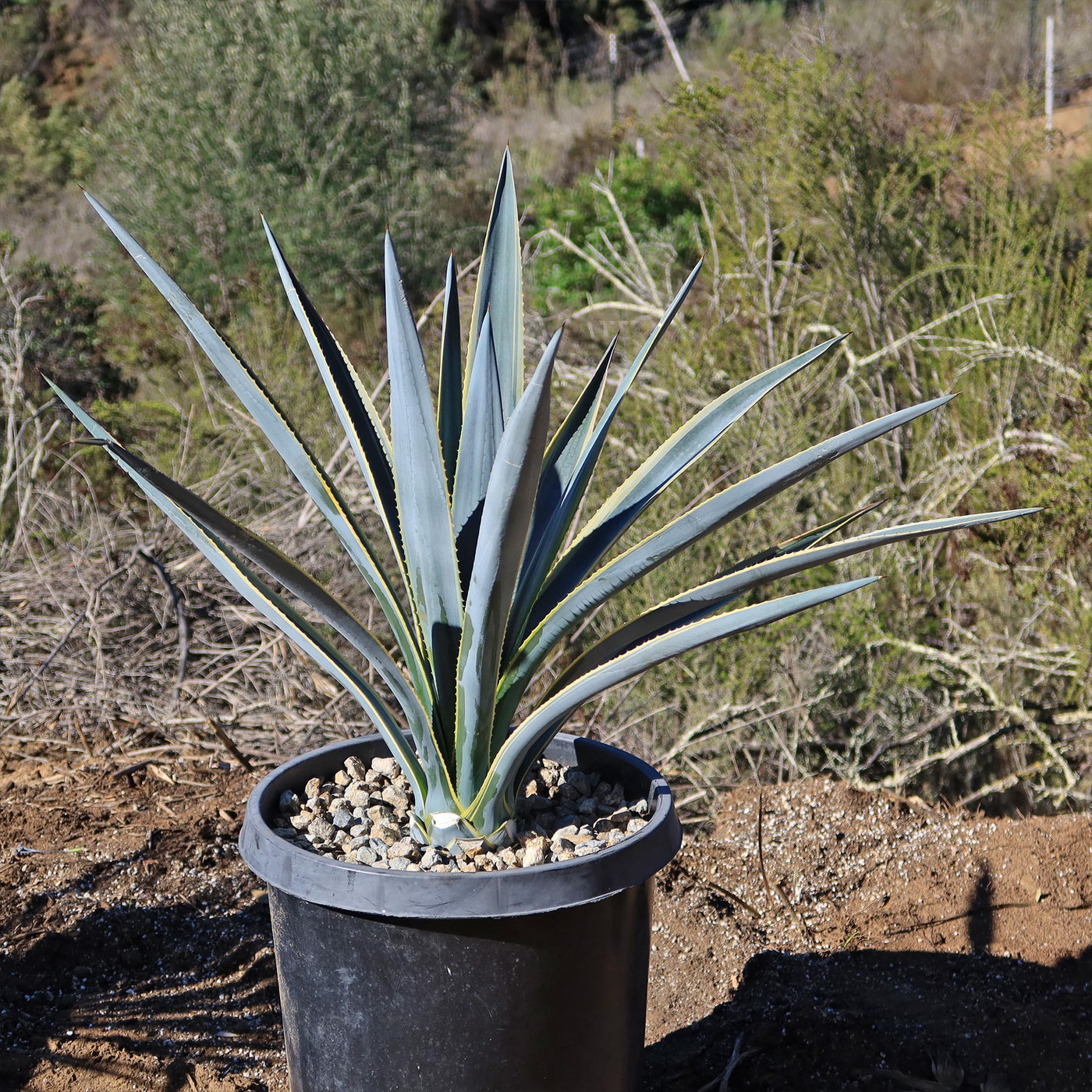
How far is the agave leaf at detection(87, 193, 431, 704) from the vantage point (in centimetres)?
137

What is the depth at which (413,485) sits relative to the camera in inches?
51.1

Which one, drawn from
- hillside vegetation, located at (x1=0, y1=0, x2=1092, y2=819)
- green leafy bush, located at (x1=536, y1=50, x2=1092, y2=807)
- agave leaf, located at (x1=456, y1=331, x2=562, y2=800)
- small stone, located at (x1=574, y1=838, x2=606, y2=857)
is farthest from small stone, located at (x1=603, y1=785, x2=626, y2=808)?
green leafy bush, located at (x1=536, y1=50, x2=1092, y2=807)

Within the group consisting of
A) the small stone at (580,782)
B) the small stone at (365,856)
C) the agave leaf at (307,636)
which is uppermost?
the agave leaf at (307,636)

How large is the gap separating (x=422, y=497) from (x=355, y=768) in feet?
2.07

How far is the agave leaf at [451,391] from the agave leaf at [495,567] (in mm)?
386

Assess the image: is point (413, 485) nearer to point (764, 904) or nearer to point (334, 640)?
point (764, 904)

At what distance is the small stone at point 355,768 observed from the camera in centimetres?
172

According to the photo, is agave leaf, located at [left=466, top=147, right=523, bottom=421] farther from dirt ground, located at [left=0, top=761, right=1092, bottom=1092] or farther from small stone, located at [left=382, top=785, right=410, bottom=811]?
dirt ground, located at [left=0, top=761, right=1092, bottom=1092]

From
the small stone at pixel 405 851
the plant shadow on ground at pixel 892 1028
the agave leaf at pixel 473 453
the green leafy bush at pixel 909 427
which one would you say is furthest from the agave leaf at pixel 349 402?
the green leafy bush at pixel 909 427

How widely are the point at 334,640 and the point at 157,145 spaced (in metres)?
7.75

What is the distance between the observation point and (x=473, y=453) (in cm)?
144

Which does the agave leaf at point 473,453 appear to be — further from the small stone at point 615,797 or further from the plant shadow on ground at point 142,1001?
the plant shadow on ground at point 142,1001

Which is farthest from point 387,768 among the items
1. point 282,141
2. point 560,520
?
point 282,141

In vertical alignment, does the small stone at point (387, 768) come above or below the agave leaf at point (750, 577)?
below
